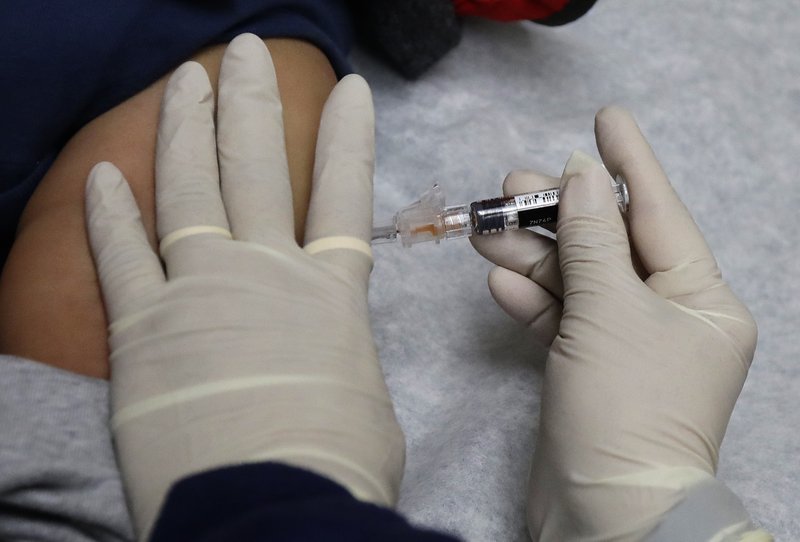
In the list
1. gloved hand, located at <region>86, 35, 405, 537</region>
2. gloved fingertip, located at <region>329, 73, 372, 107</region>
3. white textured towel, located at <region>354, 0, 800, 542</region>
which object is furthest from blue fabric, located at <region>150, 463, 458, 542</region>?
gloved fingertip, located at <region>329, 73, 372, 107</region>

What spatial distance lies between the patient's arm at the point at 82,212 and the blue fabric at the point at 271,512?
0.68 feet

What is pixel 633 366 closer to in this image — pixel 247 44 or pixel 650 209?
pixel 650 209

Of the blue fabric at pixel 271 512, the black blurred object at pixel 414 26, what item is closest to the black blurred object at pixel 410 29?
the black blurred object at pixel 414 26

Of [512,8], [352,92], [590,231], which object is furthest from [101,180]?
[512,8]

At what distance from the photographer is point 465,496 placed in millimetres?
868

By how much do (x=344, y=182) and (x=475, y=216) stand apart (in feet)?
0.55

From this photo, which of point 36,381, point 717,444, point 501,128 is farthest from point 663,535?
point 501,128

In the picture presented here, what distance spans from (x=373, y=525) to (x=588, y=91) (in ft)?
3.18

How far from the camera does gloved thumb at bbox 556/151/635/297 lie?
0.81 m

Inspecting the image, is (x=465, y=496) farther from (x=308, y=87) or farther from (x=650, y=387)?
(x=308, y=87)

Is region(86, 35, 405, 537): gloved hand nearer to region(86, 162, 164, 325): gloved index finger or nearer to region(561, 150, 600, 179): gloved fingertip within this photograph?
region(86, 162, 164, 325): gloved index finger

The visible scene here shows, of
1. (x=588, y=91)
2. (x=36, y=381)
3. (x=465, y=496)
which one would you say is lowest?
(x=465, y=496)

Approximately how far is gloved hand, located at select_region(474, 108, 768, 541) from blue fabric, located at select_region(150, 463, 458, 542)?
0.26m

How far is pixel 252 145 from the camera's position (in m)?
0.80
